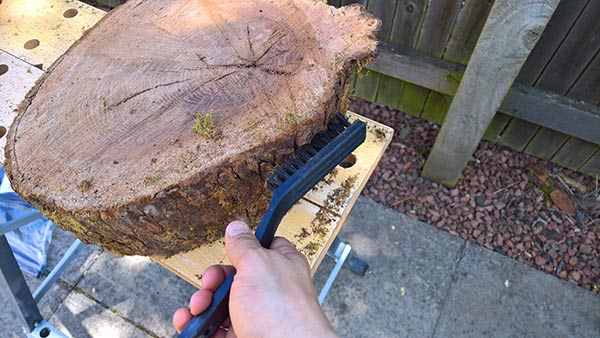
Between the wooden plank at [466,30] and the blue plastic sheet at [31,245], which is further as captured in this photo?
the blue plastic sheet at [31,245]

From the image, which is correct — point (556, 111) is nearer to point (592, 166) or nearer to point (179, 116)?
point (592, 166)

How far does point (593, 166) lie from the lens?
93.4 inches

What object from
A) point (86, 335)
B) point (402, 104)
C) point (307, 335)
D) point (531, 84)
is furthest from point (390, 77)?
point (86, 335)

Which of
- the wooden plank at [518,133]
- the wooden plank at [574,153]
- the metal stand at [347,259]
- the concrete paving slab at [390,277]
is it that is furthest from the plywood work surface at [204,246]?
the wooden plank at [574,153]

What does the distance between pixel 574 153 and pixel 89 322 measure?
2.67 metres

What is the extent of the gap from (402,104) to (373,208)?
670 mm

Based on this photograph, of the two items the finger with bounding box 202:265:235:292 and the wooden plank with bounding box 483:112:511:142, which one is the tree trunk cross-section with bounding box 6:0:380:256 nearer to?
the finger with bounding box 202:265:235:292

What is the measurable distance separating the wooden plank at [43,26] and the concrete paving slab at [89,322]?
3.92 feet

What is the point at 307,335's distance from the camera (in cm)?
93

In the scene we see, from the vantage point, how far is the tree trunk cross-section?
41.1 inches

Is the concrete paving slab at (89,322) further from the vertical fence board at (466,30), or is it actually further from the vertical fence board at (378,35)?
the vertical fence board at (466,30)

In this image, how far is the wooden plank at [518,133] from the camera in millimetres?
2324

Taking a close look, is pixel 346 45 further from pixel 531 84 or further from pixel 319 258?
pixel 531 84

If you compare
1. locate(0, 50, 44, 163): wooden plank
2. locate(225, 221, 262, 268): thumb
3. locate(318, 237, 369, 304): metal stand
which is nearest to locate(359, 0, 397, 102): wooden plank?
locate(318, 237, 369, 304): metal stand
